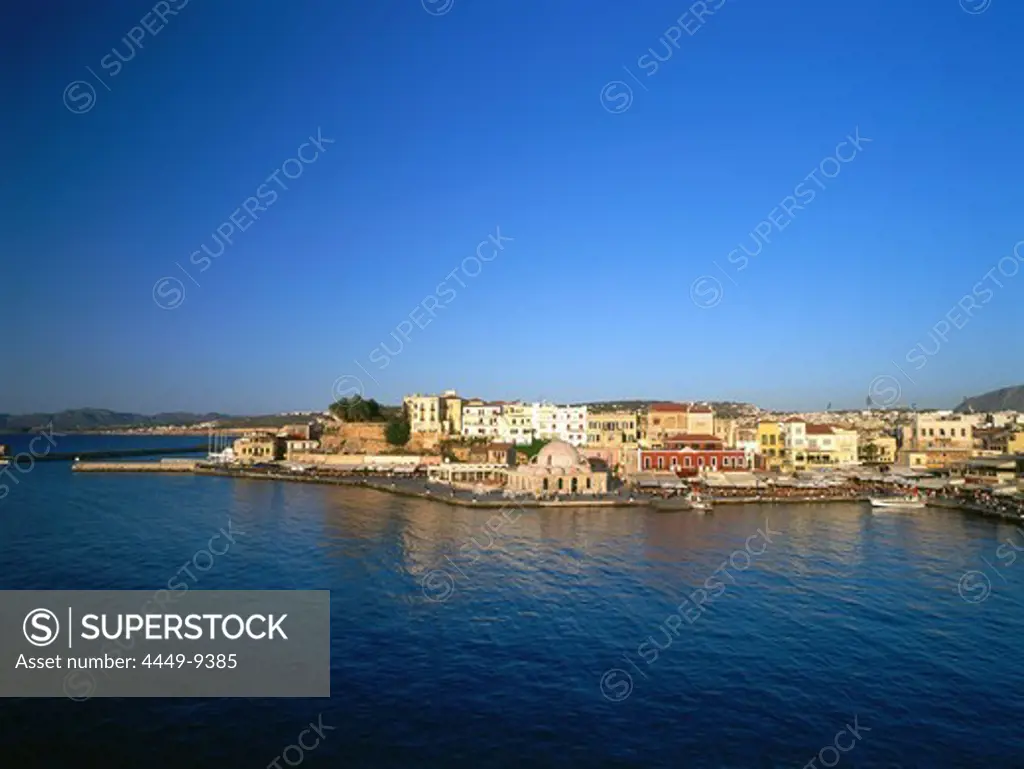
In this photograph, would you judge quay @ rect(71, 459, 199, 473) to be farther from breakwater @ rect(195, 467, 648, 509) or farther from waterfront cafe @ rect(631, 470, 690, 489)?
waterfront cafe @ rect(631, 470, 690, 489)

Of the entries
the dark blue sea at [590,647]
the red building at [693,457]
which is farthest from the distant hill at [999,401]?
the dark blue sea at [590,647]

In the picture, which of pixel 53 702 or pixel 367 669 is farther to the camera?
pixel 367 669

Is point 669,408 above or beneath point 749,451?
above

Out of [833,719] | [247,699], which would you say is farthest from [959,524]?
[247,699]

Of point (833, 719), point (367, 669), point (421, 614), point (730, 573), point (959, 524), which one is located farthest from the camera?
point (959, 524)

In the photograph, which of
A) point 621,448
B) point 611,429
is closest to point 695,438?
point 621,448

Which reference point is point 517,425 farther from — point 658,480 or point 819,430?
point 819,430

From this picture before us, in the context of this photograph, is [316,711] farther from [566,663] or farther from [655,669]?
[655,669]
